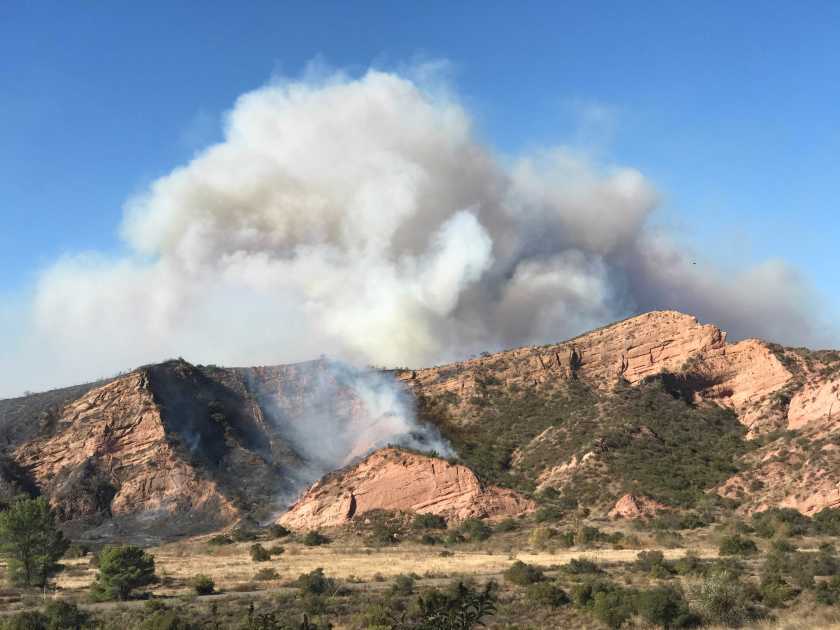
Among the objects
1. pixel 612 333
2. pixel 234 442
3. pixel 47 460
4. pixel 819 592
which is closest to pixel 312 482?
pixel 234 442

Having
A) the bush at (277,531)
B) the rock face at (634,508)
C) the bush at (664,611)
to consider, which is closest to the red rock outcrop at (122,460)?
the bush at (277,531)

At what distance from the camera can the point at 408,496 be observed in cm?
7712

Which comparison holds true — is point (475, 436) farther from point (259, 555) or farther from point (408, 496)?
point (259, 555)

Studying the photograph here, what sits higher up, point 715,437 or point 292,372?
point 292,372

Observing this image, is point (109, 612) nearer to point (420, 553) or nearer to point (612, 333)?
point (420, 553)

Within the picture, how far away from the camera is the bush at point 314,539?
68625 mm

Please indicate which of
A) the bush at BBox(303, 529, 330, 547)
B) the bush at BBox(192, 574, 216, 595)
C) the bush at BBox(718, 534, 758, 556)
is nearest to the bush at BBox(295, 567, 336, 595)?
the bush at BBox(192, 574, 216, 595)

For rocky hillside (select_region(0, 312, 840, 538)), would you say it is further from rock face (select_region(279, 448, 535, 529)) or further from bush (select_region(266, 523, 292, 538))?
bush (select_region(266, 523, 292, 538))

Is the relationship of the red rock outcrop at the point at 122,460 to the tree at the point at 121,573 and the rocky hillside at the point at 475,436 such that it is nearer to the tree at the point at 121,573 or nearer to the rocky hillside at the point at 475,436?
the rocky hillside at the point at 475,436

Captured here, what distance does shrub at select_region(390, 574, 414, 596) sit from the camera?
1533 inches

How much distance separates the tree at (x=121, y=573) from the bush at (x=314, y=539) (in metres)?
24.0

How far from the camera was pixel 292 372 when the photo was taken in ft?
Answer: 385

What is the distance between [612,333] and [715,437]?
78.1 feet

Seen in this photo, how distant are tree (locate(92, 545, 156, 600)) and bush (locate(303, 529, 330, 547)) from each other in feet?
78.8
